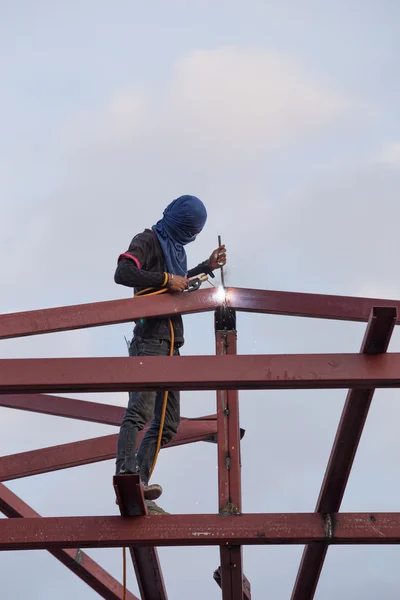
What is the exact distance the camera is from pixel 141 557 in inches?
251

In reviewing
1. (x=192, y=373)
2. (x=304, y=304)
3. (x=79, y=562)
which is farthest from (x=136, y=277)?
(x=79, y=562)

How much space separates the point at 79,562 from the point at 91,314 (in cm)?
204

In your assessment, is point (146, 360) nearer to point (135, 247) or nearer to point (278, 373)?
point (278, 373)

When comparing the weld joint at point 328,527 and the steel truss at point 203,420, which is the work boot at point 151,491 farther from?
the weld joint at point 328,527

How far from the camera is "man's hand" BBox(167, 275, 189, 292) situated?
19.7ft

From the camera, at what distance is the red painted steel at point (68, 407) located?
710 cm

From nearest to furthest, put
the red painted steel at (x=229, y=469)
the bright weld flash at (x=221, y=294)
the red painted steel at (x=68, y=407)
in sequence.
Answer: the red painted steel at (x=229, y=469) → the bright weld flash at (x=221, y=294) → the red painted steel at (x=68, y=407)

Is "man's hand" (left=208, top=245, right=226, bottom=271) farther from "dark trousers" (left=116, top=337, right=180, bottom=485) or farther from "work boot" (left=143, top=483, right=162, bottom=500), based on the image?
"work boot" (left=143, top=483, right=162, bottom=500)

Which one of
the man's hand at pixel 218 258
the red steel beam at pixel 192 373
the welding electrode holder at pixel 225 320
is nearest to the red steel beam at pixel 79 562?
the welding electrode holder at pixel 225 320

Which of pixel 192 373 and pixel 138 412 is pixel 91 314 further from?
pixel 192 373

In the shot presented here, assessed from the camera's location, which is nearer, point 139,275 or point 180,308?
point 139,275

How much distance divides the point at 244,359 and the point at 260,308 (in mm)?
1722

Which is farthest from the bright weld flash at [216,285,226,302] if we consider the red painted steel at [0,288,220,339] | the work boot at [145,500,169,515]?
the work boot at [145,500,169,515]

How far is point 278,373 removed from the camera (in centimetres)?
461
